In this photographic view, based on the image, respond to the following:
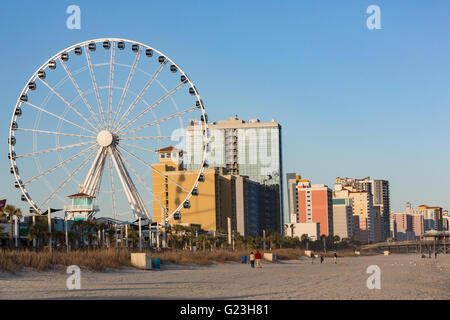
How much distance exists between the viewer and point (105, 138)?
63625mm

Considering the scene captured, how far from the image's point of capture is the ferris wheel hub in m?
63.7

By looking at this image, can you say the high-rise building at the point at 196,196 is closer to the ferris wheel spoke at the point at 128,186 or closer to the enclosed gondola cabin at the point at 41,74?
the ferris wheel spoke at the point at 128,186

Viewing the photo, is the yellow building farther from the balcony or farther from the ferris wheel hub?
the ferris wheel hub

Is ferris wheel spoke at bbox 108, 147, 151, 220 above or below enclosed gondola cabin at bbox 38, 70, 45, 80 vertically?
below

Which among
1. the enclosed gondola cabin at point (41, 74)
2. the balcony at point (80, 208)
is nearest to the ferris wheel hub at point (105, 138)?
the enclosed gondola cabin at point (41, 74)

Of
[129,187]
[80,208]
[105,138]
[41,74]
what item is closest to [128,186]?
[129,187]

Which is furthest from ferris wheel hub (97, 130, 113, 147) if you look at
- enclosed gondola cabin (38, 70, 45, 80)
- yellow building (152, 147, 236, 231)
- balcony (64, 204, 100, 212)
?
yellow building (152, 147, 236, 231)

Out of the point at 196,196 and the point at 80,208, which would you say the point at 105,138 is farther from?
the point at 196,196

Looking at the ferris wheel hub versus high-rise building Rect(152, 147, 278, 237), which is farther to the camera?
high-rise building Rect(152, 147, 278, 237)

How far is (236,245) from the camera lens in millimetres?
128250

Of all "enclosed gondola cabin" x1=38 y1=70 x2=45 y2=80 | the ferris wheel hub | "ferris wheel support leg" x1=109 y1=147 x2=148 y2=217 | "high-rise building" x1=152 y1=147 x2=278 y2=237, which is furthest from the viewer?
"high-rise building" x1=152 y1=147 x2=278 y2=237

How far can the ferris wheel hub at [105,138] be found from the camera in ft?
209
